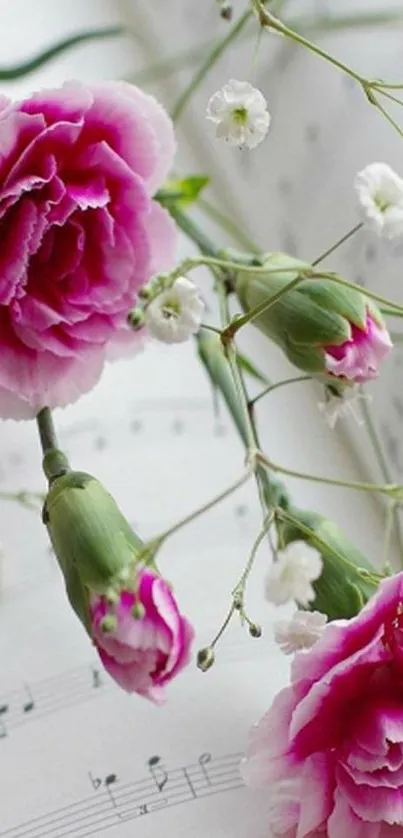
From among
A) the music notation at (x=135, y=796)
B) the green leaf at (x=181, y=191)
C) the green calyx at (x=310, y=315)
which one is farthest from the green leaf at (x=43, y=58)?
the music notation at (x=135, y=796)

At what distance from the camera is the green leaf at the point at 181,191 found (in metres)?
0.52

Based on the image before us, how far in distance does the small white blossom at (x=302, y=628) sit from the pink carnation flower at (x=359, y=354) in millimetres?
78

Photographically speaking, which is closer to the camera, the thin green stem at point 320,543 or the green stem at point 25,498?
the thin green stem at point 320,543

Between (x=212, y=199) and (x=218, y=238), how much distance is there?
2 cm

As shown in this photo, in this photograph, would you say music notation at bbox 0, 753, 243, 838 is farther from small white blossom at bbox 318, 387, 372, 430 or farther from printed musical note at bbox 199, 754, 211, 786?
small white blossom at bbox 318, 387, 372, 430

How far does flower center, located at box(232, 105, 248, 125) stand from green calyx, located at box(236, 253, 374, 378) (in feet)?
0.15

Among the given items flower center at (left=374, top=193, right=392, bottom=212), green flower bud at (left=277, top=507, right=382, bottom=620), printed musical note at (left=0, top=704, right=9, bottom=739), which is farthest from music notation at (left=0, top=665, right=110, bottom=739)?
flower center at (left=374, top=193, right=392, bottom=212)

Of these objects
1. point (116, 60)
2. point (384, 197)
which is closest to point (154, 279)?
point (384, 197)

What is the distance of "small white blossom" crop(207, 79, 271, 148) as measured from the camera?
0.40m

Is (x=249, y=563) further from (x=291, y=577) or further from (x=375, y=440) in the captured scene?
(x=375, y=440)

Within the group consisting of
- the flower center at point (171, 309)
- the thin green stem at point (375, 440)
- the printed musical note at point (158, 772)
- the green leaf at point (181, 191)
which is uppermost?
the green leaf at point (181, 191)

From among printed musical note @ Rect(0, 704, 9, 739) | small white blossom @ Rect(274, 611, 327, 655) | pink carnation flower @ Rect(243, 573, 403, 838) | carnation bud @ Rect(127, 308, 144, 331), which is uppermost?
carnation bud @ Rect(127, 308, 144, 331)

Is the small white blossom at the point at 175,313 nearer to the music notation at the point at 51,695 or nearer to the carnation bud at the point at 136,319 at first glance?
the carnation bud at the point at 136,319

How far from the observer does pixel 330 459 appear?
586mm
